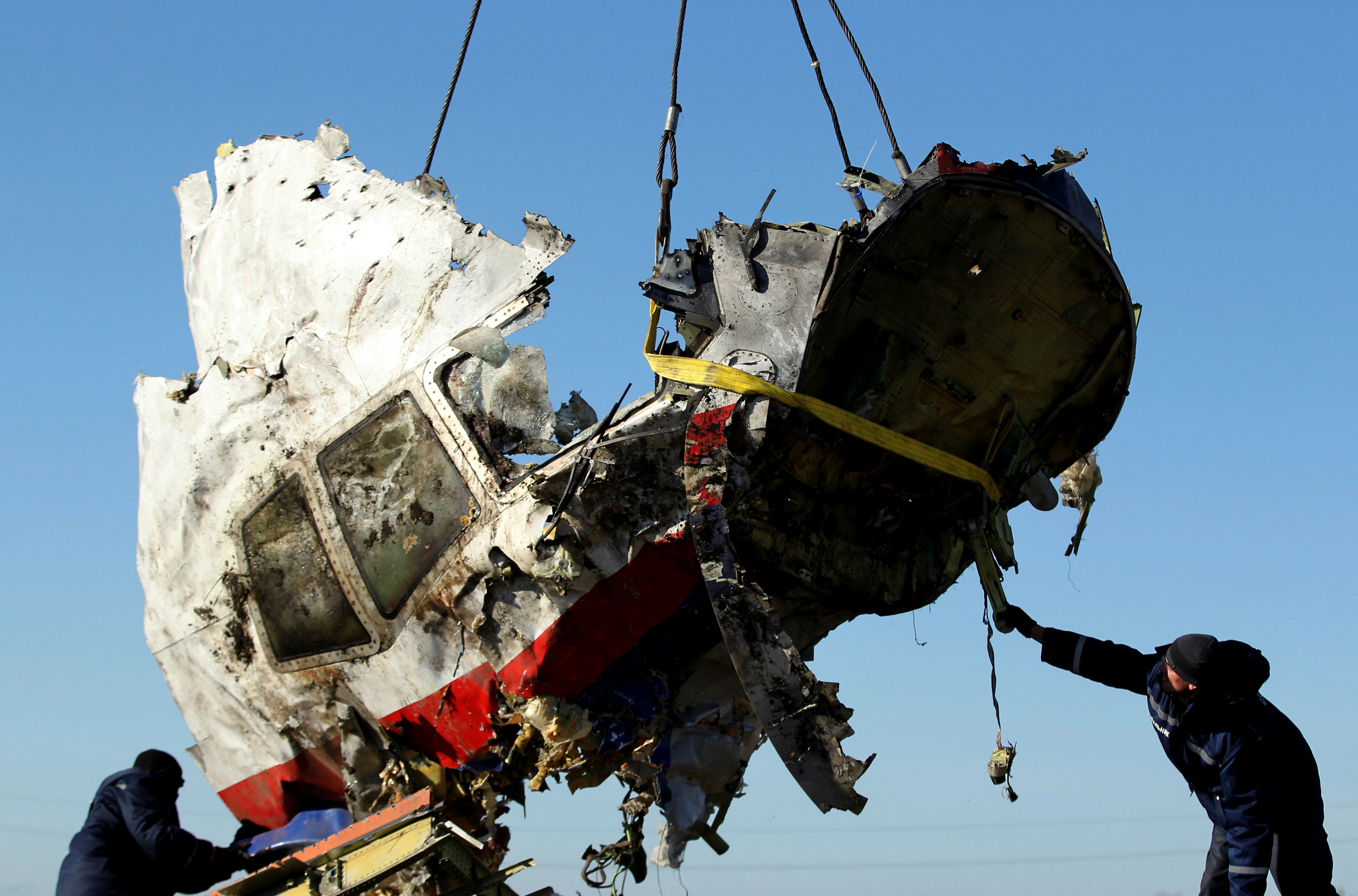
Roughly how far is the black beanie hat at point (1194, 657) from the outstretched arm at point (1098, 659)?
473 mm

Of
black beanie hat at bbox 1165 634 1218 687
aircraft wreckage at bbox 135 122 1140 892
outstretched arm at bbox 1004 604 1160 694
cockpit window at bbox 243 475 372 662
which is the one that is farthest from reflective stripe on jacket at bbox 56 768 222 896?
black beanie hat at bbox 1165 634 1218 687

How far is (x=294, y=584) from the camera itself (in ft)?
22.3

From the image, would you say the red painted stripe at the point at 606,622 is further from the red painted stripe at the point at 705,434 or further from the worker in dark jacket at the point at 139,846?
the worker in dark jacket at the point at 139,846

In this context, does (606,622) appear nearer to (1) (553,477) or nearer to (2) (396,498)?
(1) (553,477)

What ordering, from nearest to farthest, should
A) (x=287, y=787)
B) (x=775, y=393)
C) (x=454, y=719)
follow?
(x=775, y=393)
(x=454, y=719)
(x=287, y=787)

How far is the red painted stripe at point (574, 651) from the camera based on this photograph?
241 inches

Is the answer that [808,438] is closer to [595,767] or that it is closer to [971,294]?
[971,294]

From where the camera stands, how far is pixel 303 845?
676 centimetres

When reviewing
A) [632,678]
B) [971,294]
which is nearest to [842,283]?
[971,294]

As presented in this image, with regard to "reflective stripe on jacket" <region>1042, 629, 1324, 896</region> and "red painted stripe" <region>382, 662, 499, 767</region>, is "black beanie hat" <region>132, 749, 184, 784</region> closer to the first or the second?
"red painted stripe" <region>382, 662, 499, 767</region>

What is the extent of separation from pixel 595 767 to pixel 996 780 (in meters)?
2.17

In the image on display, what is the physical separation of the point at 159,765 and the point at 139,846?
39 centimetres

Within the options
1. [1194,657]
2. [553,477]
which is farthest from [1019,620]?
[553,477]

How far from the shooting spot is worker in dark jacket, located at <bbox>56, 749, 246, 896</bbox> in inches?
230
